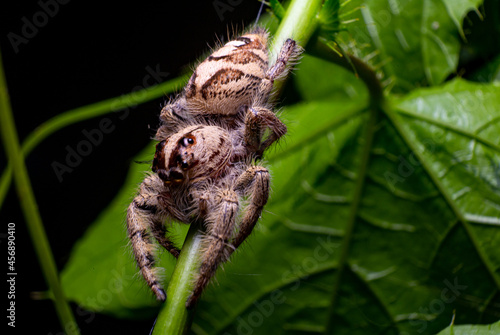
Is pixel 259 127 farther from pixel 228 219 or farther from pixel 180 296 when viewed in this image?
pixel 180 296

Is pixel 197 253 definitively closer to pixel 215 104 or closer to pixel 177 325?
pixel 177 325

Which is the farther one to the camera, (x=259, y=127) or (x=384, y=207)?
(x=384, y=207)

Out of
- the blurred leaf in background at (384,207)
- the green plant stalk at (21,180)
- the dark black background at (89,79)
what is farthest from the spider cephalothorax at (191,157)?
the dark black background at (89,79)

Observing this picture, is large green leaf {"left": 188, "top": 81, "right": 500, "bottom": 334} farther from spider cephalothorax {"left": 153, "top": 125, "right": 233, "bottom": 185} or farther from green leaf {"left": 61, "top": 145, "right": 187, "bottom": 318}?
spider cephalothorax {"left": 153, "top": 125, "right": 233, "bottom": 185}

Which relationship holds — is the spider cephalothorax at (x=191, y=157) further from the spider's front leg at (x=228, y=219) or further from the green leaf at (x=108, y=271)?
the green leaf at (x=108, y=271)

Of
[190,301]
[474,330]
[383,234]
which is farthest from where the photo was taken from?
[383,234]

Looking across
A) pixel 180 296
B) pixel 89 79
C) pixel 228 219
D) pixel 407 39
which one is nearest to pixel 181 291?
pixel 180 296

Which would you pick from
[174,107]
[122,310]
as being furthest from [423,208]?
[122,310]

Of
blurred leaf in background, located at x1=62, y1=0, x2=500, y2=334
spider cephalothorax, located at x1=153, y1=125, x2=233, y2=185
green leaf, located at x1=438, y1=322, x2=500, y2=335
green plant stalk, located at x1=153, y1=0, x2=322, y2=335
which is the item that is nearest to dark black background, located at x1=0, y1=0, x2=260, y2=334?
blurred leaf in background, located at x1=62, y1=0, x2=500, y2=334
